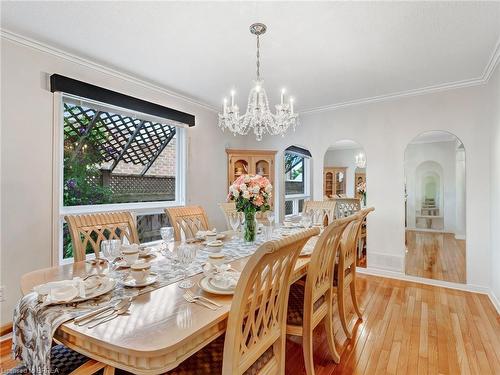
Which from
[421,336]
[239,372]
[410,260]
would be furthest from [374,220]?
[239,372]

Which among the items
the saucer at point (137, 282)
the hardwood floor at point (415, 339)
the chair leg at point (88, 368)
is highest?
the saucer at point (137, 282)

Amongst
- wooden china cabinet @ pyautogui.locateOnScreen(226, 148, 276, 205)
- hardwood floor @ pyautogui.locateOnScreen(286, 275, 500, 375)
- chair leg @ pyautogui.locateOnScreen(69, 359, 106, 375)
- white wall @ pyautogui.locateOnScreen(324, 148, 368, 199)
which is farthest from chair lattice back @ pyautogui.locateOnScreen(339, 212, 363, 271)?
wooden china cabinet @ pyautogui.locateOnScreen(226, 148, 276, 205)

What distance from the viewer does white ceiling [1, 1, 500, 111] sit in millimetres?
1935

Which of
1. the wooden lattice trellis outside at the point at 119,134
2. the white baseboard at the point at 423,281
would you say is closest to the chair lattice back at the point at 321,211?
the white baseboard at the point at 423,281

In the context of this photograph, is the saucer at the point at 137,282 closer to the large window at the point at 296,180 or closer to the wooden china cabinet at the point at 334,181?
the wooden china cabinet at the point at 334,181

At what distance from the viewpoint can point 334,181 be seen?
4488mm

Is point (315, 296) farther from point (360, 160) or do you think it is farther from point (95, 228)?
point (360, 160)

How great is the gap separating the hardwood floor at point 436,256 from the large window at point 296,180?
206 centimetres

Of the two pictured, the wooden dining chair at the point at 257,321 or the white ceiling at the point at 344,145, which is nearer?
the wooden dining chair at the point at 257,321

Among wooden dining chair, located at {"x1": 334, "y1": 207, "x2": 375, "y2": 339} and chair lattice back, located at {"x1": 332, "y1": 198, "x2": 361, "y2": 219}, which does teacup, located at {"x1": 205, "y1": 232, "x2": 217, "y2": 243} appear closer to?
wooden dining chair, located at {"x1": 334, "y1": 207, "x2": 375, "y2": 339}

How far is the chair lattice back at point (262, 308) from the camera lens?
0.97 m

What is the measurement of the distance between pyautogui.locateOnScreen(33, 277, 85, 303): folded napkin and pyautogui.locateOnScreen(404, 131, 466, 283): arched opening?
482cm

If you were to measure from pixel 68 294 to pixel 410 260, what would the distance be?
15.0 feet

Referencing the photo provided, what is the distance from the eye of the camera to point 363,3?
186cm
